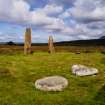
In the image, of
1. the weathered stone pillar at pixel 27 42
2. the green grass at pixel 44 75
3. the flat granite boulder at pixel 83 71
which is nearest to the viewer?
the green grass at pixel 44 75

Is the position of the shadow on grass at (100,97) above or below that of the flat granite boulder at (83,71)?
below

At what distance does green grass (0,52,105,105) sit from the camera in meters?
13.4

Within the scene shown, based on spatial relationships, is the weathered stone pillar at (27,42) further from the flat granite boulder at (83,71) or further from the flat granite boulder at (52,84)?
the flat granite boulder at (52,84)

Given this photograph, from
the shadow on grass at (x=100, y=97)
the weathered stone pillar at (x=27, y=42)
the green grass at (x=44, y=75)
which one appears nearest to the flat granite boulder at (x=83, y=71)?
the green grass at (x=44, y=75)

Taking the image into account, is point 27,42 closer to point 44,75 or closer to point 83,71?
point 44,75

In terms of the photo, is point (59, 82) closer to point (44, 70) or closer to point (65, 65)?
point (44, 70)

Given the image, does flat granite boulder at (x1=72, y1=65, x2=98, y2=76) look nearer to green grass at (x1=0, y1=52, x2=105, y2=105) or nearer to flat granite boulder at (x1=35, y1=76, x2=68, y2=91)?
green grass at (x1=0, y1=52, x2=105, y2=105)

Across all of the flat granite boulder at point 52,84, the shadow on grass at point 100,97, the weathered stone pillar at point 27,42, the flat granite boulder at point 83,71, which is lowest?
the shadow on grass at point 100,97

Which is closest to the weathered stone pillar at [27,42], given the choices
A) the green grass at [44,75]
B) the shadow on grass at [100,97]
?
the green grass at [44,75]

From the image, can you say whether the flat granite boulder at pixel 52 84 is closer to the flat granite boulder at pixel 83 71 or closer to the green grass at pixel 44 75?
the green grass at pixel 44 75

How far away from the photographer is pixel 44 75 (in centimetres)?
1767

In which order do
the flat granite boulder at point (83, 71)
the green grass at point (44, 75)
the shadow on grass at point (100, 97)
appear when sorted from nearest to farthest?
the shadow on grass at point (100, 97)
the green grass at point (44, 75)
the flat granite boulder at point (83, 71)

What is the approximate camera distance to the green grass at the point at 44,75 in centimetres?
1340

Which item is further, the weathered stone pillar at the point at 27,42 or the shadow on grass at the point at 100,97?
the weathered stone pillar at the point at 27,42
